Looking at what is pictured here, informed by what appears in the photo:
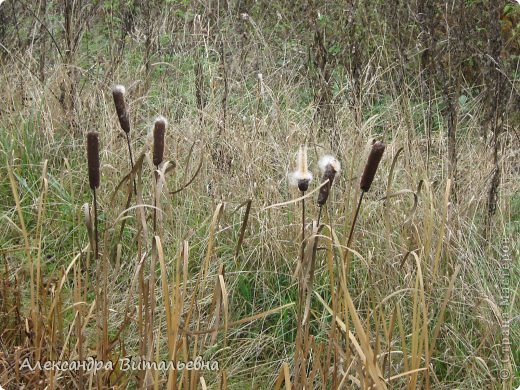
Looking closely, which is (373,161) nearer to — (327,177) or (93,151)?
(327,177)

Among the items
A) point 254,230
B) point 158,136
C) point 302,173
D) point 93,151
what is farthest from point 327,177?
point 254,230

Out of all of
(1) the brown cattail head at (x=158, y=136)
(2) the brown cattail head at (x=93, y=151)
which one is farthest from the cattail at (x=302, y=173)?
(2) the brown cattail head at (x=93, y=151)

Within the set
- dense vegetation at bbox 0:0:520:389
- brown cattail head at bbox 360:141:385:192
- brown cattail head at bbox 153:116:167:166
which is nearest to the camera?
brown cattail head at bbox 360:141:385:192

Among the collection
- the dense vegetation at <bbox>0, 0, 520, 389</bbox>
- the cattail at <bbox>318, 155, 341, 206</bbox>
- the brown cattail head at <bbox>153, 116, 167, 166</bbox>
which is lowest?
the dense vegetation at <bbox>0, 0, 520, 389</bbox>

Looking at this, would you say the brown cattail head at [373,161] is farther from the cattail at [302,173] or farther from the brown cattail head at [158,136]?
the brown cattail head at [158,136]

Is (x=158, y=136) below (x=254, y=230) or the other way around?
the other way around

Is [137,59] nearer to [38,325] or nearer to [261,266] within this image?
[261,266]

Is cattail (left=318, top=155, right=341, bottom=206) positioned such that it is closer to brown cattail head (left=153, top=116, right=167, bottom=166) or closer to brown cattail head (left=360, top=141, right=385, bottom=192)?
brown cattail head (left=360, top=141, right=385, bottom=192)

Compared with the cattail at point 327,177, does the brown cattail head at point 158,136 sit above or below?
above

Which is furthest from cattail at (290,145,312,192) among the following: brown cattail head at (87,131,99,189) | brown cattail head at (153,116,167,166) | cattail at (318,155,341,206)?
brown cattail head at (87,131,99,189)

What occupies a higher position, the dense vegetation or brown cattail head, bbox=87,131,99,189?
brown cattail head, bbox=87,131,99,189

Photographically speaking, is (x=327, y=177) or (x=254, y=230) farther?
(x=254, y=230)

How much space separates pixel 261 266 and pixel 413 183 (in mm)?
703

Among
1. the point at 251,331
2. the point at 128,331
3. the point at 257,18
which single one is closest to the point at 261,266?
the point at 251,331
